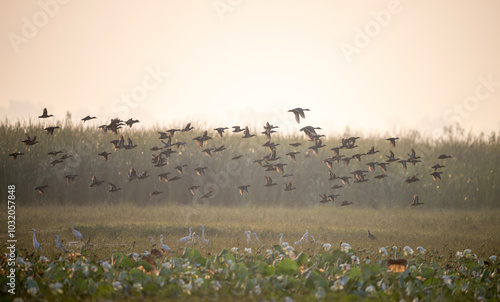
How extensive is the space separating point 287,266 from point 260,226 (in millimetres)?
6887

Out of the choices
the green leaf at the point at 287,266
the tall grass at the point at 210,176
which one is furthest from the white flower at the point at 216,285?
the tall grass at the point at 210,176

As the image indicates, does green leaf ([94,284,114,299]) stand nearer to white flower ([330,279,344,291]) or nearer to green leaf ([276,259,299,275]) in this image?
green leaf ([276,259,299,275])

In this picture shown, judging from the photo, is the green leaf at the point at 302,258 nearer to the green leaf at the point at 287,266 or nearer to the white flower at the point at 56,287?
the green leaf at the point at 287,266

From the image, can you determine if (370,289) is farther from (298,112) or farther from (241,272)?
(298,112)

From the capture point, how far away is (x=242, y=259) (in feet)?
36.1

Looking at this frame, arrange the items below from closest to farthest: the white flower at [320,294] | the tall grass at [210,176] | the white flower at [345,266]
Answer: the white flower at [320,294] → the white flower at [345,266] → the tall grass at [210,176]

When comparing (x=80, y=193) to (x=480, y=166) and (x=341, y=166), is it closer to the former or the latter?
(x=341, y=166)

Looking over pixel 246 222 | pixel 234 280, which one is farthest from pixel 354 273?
pixel 246 222

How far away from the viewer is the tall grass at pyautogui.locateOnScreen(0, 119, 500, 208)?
825 inches

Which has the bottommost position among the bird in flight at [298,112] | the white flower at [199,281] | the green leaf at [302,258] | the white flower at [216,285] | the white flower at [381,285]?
the white flower at [381,285]

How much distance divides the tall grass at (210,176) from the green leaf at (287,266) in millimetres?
10825

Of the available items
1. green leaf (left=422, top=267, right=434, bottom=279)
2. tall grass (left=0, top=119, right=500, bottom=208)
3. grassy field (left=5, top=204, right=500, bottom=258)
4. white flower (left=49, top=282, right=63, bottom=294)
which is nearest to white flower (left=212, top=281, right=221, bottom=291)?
white flower (left=49, top=282, right=63, bottom=294)

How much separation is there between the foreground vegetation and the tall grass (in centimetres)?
153

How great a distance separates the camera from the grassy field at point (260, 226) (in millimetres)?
14938
